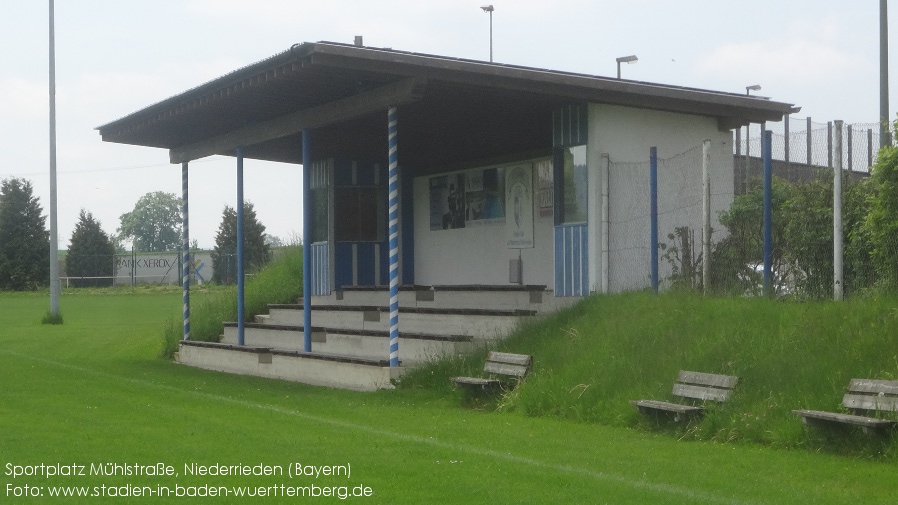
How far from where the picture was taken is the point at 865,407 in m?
9.02

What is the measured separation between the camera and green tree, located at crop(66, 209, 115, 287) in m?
71.6

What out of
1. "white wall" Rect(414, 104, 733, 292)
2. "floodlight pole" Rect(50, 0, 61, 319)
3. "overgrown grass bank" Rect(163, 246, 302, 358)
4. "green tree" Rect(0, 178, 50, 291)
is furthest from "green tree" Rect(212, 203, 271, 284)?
"white wall" Rect(414, 104, 733, 292)

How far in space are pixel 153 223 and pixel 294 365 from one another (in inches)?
4983

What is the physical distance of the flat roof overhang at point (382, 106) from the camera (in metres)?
13.8

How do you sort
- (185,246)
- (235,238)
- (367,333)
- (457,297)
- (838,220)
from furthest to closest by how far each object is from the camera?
(235,238), (185,246), (457,297), (367,333), (838,220)

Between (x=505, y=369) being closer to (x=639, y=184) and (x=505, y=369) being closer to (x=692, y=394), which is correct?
(x=692, y=394)

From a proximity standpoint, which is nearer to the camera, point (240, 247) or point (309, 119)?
point (309, 119)

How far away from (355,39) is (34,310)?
3190 centimetres

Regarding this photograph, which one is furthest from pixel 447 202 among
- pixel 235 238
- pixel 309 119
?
pixel 235 238

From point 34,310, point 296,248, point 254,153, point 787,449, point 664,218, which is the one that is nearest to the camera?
point 787,449

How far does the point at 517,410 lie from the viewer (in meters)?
12.3

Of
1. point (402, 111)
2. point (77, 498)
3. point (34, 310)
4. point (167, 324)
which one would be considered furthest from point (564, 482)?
point (34, 310)

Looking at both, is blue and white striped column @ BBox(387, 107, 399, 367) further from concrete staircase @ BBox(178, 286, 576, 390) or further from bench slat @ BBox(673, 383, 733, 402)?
bench slat @ BBox(673, 383, 733, 402)

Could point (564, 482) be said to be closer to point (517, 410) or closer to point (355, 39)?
point (517, 410)
